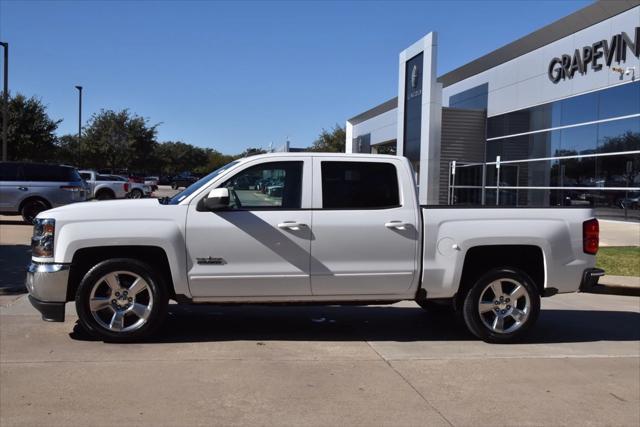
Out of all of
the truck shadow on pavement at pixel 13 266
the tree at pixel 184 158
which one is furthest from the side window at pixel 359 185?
the tree at pixel 184 158

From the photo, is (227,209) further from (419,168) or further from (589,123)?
(419,168)

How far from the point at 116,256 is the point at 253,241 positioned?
1363 mm

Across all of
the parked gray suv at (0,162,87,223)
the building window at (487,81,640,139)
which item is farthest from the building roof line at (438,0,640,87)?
the parked gray suv at (0,162,87,223)

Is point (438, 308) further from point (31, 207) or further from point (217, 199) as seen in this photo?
point (31, 207)

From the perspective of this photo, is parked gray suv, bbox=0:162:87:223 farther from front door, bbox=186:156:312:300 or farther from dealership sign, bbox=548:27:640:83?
dealership sign, bbox=548:27:640:83

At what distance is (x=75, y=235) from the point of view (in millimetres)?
5750

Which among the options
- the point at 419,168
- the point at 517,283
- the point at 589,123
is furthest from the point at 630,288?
the point at 419,168

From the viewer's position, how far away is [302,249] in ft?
19.7

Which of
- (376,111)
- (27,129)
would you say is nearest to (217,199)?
(27,129)

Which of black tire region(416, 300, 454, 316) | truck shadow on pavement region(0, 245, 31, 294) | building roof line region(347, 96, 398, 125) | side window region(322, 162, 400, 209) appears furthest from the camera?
building roof line region(347, 96, 398, 125)

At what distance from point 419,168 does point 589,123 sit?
9.99 m

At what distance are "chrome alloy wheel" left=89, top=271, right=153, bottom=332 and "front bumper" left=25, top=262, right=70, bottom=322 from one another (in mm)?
291

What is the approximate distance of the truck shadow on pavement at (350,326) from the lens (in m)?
6.52

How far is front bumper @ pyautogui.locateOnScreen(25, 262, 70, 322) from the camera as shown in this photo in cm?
577
